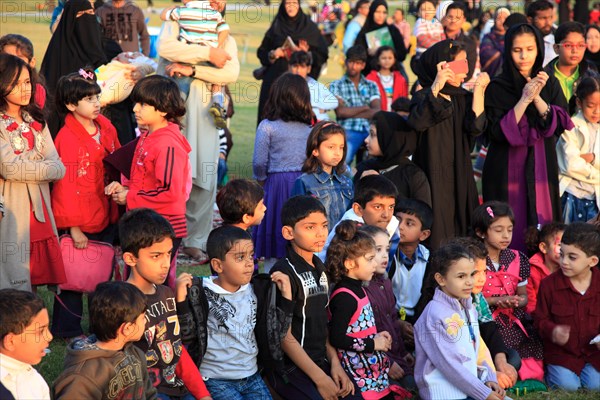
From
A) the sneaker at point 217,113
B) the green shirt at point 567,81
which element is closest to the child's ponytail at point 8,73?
the sneaker at point 217,113

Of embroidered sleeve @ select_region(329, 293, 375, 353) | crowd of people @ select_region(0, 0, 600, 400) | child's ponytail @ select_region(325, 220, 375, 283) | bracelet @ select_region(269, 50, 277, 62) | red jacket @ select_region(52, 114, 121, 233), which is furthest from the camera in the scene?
bracelet @ select_region(269, 50, 277, 62)

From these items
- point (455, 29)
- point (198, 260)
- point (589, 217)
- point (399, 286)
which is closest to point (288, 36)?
point (455, 29)

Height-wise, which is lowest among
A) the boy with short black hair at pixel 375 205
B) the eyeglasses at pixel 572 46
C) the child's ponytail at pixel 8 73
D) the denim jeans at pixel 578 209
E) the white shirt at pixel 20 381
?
the denim jeans at pixel 578 209

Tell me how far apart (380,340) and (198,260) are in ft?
10.1

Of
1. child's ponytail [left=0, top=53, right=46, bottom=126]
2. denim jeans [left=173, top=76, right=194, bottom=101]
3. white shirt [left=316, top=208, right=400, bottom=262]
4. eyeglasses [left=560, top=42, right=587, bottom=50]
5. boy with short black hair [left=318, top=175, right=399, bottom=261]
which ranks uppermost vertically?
eyeglasses [left=560, top=42, right=587, bottom=50]

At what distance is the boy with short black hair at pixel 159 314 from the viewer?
435cm

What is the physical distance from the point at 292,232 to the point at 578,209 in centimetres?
305

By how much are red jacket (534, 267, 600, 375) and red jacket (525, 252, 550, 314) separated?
21 centimetres

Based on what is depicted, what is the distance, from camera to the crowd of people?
14.7ft

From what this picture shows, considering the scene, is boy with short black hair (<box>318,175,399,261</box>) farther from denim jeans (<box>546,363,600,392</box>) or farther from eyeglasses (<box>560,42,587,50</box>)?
eyeglasses (<box>560,42,587,50</box>)

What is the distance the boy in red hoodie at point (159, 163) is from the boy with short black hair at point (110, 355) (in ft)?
4.45

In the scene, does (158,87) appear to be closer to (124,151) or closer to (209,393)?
(124,151)

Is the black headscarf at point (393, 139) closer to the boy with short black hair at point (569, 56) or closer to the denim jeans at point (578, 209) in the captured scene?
the denim jeans at point (578, 209)

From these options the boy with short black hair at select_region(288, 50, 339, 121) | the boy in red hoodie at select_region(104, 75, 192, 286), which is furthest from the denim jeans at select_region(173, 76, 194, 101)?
the boy in red hoodie at select_region(104, 75, 192, 286)
